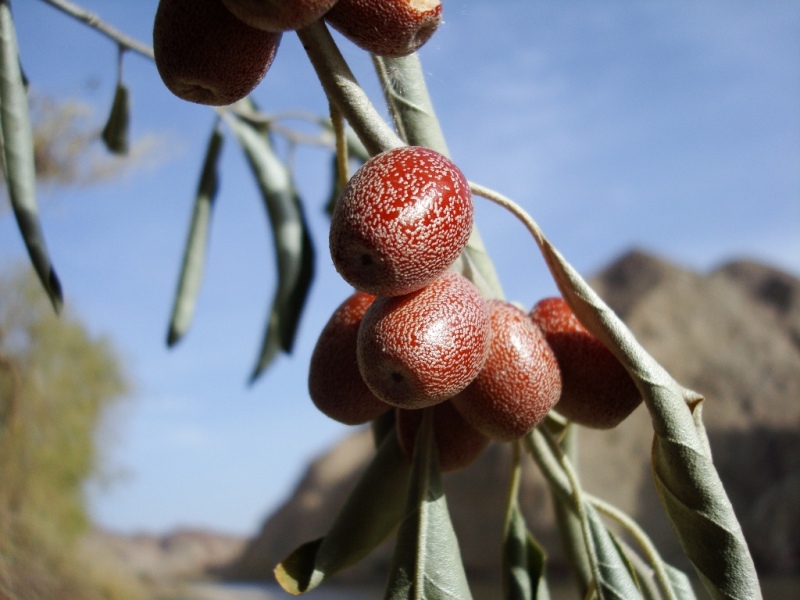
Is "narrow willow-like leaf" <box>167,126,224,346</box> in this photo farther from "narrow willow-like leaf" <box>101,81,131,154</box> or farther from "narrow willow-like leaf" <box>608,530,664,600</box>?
"narrow willow-like leaf" <box>608,530,664,600</box>

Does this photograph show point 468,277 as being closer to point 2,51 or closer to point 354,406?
point 354,406

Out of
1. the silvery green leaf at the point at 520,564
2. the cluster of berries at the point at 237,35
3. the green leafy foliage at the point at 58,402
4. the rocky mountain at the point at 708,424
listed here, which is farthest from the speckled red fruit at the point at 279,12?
the rocky mountain at the point at 708,424

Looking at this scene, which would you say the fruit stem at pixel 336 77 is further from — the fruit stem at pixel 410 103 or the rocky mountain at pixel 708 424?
the rocky mountain at pixel 708 424

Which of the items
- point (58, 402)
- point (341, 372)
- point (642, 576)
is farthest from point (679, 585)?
point (58, 402)

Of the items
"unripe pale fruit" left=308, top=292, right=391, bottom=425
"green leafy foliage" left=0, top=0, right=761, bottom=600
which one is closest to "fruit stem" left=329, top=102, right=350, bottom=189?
"green leafy foliage" left=0, top=0, right=761, bottom=600

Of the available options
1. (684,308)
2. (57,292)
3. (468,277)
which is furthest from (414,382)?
(684,308)
